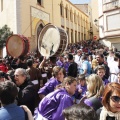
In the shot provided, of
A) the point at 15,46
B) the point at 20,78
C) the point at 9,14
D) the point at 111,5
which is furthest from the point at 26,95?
the point at 9,14

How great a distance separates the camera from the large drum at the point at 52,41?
7586mm

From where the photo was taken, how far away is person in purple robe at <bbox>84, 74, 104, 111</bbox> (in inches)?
135

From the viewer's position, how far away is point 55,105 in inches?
134

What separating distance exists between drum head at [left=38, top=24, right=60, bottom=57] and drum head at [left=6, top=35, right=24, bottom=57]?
34.2 inches

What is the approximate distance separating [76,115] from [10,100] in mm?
Result: 1093

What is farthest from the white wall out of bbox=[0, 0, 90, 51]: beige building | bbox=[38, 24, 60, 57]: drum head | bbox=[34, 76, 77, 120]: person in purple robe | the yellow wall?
bbox=[34, 76, 77, 120]: person in purple robe

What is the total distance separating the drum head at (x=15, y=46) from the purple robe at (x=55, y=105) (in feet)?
17.8

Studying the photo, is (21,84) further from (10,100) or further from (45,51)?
(45,51)

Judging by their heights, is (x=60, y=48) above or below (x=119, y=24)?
below

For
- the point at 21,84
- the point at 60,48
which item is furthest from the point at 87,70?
the point at 21,84

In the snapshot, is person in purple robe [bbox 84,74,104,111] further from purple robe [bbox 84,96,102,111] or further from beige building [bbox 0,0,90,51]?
beige building [bbox 0,0,90,51]

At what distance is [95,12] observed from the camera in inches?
1793

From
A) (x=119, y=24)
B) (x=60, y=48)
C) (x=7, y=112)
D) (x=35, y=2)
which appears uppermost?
(x=35, y=2)

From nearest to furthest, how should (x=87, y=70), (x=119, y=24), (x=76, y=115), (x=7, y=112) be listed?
(x=76, y=115), (x=7, y=112), (x=87, y=70), (x=119, y=24)
